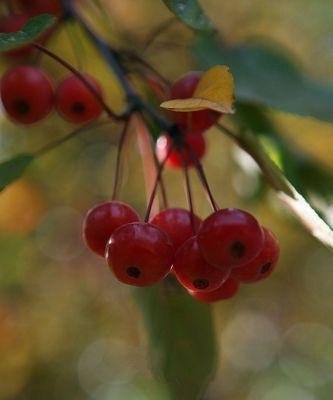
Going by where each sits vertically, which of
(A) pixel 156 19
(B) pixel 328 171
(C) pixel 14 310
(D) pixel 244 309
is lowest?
(D) pixel 244 309

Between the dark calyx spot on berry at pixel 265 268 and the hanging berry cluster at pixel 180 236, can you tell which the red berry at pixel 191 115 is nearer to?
the hanging berry cluster at pixel 180 236

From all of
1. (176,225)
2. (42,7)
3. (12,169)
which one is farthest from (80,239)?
(176,225)

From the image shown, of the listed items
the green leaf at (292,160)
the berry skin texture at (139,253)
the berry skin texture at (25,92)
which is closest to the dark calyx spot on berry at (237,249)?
the berry skin texture at (139,253)

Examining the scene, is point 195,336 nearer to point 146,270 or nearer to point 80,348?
point 146,270

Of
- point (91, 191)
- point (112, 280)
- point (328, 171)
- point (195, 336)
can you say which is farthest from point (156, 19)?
point (195, 336)

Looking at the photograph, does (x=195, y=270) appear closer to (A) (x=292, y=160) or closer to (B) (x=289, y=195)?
(B) (x=289, y=195)

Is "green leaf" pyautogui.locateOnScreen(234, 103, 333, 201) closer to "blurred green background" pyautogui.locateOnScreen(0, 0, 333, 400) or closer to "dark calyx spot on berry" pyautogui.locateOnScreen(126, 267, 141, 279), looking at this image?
"blurred green background" pyautogui.locateOnScreen(0, 0, 333, 400)
